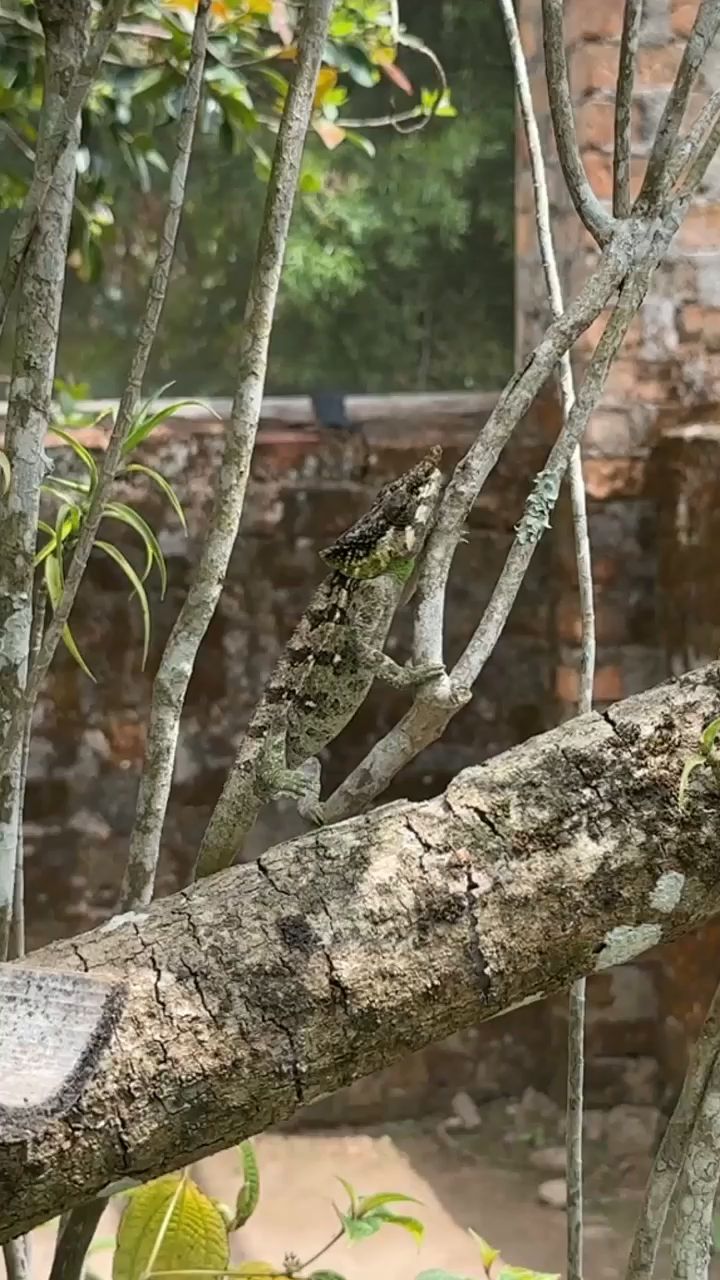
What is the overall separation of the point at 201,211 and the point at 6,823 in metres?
1.63

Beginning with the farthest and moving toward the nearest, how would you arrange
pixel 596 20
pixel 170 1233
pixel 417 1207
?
pixel 596 20 → pixel 417 1207 → pixel 170 1233

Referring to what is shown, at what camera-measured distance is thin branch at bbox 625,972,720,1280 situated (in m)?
0.74

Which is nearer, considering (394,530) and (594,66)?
(394,530)

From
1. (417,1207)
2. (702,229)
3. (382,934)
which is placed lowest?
(417,1207)

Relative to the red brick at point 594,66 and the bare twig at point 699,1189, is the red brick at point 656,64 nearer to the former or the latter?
the red brick at point 594,66

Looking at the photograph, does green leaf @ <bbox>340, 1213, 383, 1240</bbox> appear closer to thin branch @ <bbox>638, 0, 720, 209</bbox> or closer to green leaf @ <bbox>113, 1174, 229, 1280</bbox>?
green leaf @ <bbox>113, 1174, 229, 1280</bbox>

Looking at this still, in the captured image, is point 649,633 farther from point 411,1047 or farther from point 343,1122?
point 411,1047

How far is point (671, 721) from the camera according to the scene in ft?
2.14

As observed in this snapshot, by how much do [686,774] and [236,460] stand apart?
0.36 meters

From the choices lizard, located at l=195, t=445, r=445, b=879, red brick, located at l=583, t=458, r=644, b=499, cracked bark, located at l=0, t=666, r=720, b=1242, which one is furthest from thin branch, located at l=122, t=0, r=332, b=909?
red brick, located at l=583, t=458, r=644, b=499

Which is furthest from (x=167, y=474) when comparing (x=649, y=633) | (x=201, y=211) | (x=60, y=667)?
(x=649, y=633)

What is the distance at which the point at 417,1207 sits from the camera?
184cm

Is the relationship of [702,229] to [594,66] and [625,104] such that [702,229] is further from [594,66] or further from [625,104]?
[625,104]

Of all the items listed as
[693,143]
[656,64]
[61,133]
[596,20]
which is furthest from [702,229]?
[61,133]
